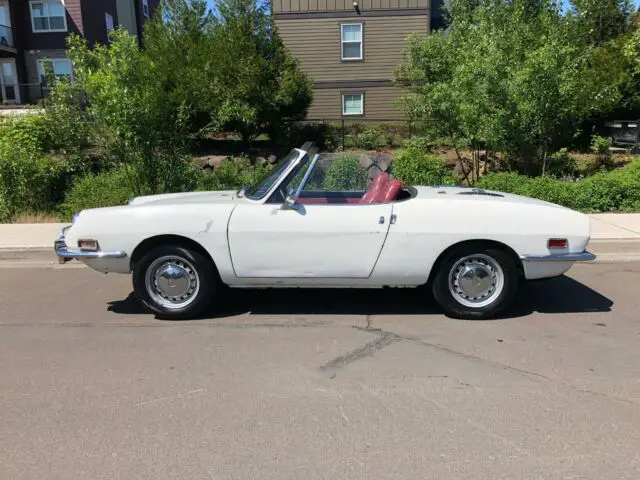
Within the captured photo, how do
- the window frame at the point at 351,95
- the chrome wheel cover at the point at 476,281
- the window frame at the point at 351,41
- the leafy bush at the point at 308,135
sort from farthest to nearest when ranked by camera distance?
the window frame at the point at 351,95, the window frame at the point at 351,41, the leafy bush at the point at 308,135, the chrome wheel cover at the point at 476,281

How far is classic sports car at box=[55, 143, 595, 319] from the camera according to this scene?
4984mm

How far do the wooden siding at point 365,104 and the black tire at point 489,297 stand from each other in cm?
1884

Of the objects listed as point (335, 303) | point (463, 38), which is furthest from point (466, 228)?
point (463, 38)

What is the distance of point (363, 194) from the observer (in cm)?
575

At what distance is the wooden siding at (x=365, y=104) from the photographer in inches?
918

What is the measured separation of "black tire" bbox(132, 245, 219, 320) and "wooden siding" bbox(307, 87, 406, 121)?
18.9m

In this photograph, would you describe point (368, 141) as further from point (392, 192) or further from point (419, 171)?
point (392, 192)

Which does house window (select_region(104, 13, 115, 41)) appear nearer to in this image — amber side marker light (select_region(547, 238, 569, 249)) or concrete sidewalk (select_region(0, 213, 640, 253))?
concrete sidewalk (select_region(0, 213, 640, 253))

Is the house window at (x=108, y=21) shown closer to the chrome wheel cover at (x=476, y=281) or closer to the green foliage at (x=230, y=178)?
the green foliage at (x=230, y=178)

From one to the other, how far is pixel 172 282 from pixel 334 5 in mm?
20032

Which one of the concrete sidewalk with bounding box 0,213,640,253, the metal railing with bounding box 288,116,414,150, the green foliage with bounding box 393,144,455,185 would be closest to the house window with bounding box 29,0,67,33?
the metal railing with bounding box 288,116,414,150

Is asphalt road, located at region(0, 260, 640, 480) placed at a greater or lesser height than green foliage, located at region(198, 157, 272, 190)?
lesser

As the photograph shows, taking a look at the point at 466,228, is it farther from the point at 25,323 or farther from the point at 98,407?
the point at 25,323

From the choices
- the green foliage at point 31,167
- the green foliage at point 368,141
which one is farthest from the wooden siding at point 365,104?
the green foliage at point 31,167
